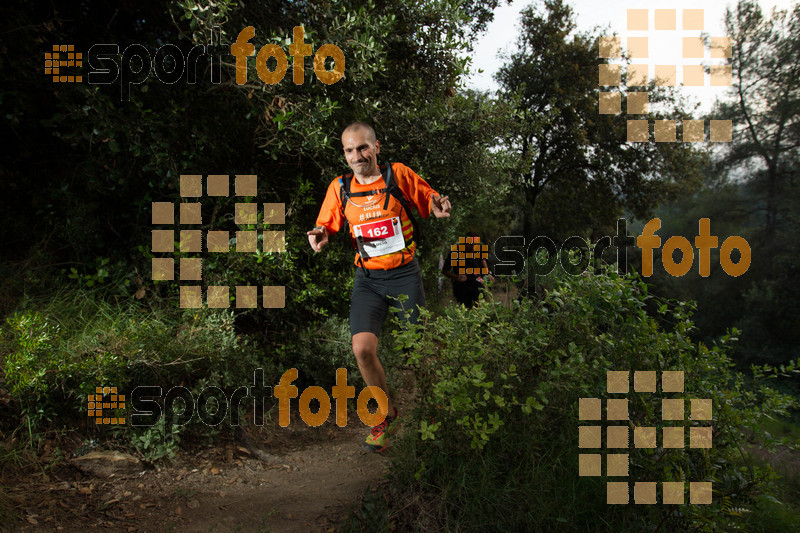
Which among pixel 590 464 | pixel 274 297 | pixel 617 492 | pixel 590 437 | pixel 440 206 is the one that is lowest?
pixel 617 492

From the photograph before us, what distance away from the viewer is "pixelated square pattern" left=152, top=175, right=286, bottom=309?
18.0 feet

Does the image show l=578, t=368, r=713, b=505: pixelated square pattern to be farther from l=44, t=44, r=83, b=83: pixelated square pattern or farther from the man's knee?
l=44, t=44, r=83, b=83: pixelated square pattern

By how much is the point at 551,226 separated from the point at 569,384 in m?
20.5

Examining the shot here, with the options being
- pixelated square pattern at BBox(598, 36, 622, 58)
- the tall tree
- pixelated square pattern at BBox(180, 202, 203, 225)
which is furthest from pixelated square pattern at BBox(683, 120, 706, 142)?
pixelated square pattern at BBox(180, 202, 203, 225)

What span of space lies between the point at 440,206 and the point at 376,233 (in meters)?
A: 0.56

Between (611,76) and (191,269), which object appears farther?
(611,76)

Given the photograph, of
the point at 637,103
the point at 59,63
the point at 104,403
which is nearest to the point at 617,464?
the point at 104,403

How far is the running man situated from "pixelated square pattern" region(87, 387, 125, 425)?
2.01 metres

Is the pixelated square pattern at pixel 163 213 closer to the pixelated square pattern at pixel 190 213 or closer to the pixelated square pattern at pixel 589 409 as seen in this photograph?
the pixelated square pattern at pixel 190 213

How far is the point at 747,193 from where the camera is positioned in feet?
79.8

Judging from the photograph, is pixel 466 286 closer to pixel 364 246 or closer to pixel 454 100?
pixel 454 100

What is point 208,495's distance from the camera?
3.99 m

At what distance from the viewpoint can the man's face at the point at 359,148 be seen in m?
4.07

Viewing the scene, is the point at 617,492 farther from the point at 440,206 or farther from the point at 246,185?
the point at 246,185
